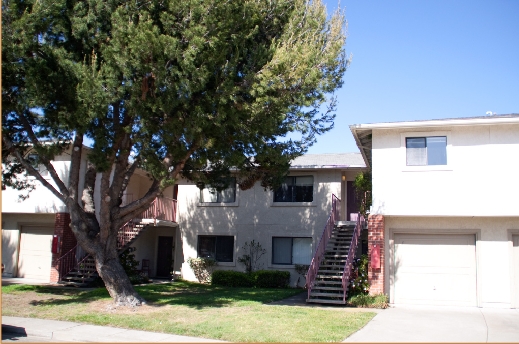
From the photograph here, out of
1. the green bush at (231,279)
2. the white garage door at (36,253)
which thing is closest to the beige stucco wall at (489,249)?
the green bush at (231,279)

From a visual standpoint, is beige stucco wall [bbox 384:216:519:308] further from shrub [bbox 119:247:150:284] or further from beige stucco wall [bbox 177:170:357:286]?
shrub [bbox 119:247:150:284]

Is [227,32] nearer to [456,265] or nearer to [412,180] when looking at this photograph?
[412,180]

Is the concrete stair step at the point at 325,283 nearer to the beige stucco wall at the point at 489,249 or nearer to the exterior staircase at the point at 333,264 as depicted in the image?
the exterior staircase at the point at 333,264

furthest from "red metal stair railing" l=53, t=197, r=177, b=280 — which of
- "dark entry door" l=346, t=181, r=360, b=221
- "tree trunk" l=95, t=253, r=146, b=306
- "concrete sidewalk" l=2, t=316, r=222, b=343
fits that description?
"dark entry door" l=346, t=181, r=360, b=221

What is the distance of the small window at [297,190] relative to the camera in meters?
22.6

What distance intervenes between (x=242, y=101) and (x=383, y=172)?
5472mm

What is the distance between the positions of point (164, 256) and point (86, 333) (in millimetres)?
15546

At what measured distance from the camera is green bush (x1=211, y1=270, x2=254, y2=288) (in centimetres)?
2154

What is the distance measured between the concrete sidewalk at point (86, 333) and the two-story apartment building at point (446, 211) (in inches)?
294

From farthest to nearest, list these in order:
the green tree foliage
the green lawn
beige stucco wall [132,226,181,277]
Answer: beige stucco wall [132,226,181,277] → the green tree foliage → the green lawn

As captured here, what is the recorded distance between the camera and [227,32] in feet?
40.7

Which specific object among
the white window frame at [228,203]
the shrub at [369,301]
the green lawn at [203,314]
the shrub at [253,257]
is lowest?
the green lawn at [203,314]

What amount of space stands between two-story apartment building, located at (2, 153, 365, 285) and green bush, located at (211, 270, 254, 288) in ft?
3.05

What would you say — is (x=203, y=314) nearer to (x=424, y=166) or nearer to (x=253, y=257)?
(x=424, y=166)
